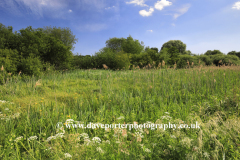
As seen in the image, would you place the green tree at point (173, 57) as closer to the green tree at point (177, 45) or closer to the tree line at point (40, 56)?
the tree line at point (40, 56)

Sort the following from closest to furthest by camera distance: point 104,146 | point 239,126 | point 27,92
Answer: point 239,126, point 104,146, point 27,92

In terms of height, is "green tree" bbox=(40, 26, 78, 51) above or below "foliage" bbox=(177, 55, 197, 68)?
above

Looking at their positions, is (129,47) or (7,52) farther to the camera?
(129,47)

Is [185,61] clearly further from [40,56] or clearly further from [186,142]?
[186,142]

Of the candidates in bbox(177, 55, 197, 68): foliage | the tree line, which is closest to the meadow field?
the tree line

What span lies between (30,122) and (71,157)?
7.69ft

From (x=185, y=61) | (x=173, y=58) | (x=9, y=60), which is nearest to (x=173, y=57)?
(x=173, y=58)

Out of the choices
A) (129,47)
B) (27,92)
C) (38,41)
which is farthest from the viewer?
(129,47)

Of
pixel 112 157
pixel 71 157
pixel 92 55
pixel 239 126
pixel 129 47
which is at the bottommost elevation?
A: pixel 112 157

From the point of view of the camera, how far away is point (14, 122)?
3.73 m

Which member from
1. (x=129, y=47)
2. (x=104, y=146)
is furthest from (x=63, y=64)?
(x=129, y=47)

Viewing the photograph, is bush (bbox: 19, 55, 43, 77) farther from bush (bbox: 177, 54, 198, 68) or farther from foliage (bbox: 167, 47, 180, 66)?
foliage (bbox: 167, 47, 180, 66)

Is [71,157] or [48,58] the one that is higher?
[48,58]

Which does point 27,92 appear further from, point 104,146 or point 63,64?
point 63,64
